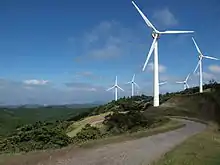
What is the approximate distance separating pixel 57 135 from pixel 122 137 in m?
6.76

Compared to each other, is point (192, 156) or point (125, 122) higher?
point (125, 122)

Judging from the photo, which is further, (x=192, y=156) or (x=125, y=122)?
(x=125, y=122)

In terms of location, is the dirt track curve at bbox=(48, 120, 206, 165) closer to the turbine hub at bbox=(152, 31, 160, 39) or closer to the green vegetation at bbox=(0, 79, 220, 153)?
the green vegetation at bbox=(0, 79, 220, 153)

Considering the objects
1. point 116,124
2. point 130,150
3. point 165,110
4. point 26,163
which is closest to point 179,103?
point 165,110

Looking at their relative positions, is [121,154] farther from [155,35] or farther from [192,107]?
[192,107]

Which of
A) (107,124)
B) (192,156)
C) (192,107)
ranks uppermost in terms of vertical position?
(192,107)

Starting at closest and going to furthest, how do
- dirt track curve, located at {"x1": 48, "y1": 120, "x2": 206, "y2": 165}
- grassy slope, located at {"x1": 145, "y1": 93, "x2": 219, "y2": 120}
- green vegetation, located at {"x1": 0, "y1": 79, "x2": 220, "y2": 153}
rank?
dirt track curve, located at {"x1": 48, "y1": 120, "x2": 206, "y2": 165} < green vegetation, located at {"x1": 0, "y1": 79, "x2": 220, "y2": 153} < grassy slope, located at {"x1": 145, "y1": 93, "x2": 219, "y2": 120}

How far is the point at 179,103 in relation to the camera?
284 feet

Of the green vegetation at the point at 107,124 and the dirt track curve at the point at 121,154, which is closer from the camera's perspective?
the dirt track curve at the point at 121,154

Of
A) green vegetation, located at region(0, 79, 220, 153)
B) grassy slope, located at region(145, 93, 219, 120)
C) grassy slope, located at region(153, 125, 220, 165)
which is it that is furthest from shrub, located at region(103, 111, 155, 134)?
grassy slope, located at region(153, 125, 220, 165)

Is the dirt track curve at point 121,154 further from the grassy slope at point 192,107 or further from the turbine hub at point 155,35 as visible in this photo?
the grassy slope at point 192,107

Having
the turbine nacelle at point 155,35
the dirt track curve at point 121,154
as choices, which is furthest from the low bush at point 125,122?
the dirt track curve at point 121,154

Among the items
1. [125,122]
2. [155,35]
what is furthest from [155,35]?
[125,122]

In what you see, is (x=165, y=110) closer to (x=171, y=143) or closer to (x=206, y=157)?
(x=171, y=143)
